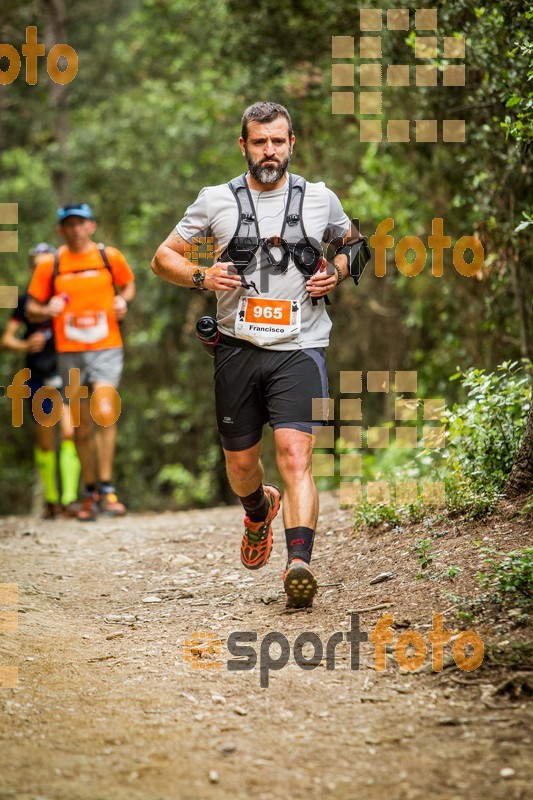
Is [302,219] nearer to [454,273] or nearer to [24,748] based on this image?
[24,748]

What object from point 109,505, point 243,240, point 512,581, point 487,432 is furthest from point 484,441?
point 109,505

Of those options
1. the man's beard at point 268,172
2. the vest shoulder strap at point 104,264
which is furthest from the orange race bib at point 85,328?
the man's beard at point 268,172

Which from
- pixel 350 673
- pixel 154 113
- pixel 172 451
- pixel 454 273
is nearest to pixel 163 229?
pixel 154 113

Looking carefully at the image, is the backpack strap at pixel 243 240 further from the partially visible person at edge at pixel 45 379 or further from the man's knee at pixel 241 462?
the partially visible person at edge at pixel 45 379

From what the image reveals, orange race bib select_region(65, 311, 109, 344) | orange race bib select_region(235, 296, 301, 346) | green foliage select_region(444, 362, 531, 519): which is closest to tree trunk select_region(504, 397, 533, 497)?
green foliage select_region(444, 362, 531, 519)

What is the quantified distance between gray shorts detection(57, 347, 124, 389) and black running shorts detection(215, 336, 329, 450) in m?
3.81

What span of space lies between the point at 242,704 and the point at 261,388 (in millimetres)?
1897

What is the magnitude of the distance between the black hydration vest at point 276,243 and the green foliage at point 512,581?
1.75 meters

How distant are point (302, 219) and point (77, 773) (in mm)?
2993

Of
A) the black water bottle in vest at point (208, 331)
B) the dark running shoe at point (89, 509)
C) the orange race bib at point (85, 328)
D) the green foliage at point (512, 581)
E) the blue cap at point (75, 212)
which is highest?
the blue cap at point (75, 212)

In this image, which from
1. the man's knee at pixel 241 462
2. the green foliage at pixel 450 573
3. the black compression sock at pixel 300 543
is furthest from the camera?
the man's knee at pixel 241 462

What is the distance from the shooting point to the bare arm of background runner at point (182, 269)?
4898 millimetres

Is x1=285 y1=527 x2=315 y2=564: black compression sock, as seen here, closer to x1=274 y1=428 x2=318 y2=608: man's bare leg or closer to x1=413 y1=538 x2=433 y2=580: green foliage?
x1=274 y1=428 x2=318 y2=608: man's bare leg

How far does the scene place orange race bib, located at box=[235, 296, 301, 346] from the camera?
16.4 feet
